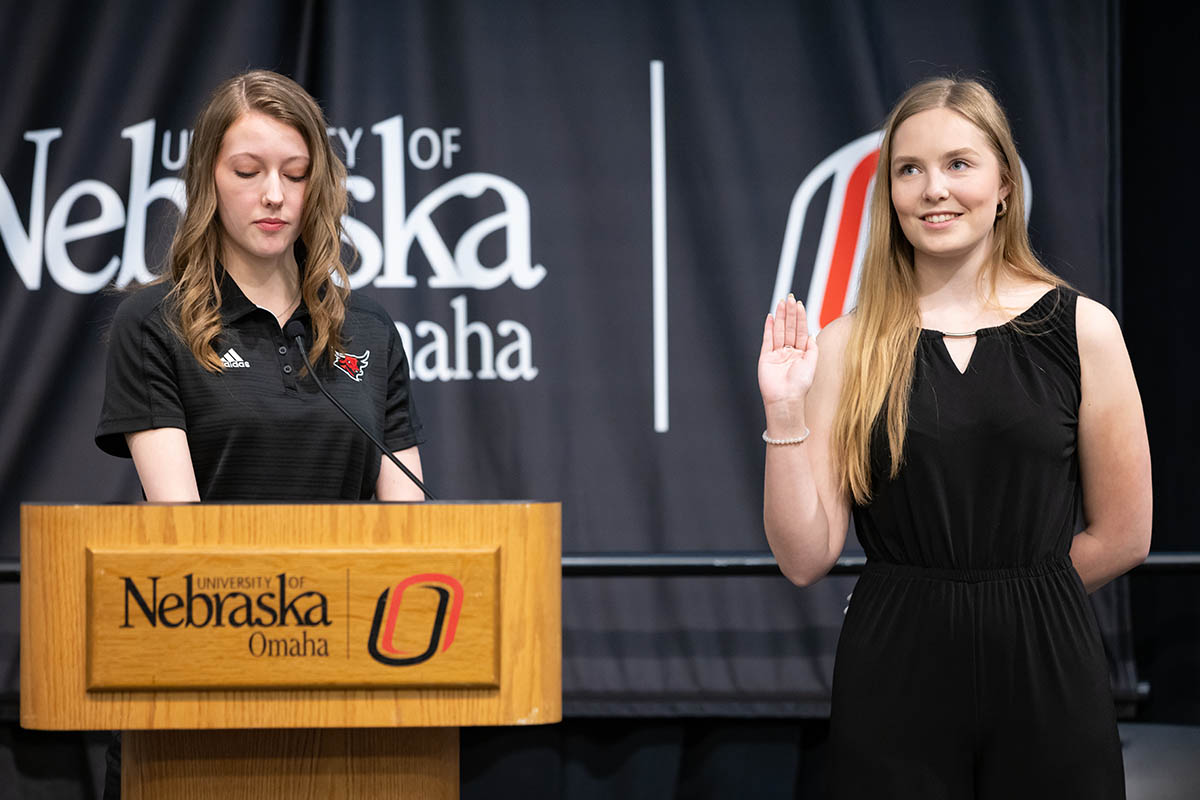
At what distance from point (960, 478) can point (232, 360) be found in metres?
1.03

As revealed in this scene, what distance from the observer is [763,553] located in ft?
9.47

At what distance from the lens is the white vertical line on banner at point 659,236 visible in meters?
3.05

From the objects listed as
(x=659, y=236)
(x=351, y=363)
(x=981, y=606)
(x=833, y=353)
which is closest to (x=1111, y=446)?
(x=981, y=606)

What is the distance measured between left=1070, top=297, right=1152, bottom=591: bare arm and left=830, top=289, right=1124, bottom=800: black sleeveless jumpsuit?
0.07 ft

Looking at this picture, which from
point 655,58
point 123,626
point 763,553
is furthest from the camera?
point 655,58

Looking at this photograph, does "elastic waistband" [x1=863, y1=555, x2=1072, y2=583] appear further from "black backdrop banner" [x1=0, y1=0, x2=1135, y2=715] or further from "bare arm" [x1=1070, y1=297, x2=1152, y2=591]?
"black backdrop banner" [x1=0, y1=0, x2=1135, y2=715]

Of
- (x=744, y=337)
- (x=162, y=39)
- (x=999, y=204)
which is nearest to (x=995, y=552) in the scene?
(x=999, y=204)

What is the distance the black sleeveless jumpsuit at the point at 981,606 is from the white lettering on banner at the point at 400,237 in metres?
Result: 1.51

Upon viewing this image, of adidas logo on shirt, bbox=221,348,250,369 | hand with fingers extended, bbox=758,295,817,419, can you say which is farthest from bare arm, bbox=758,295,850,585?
adidas logo on shirt, bbox=221,348,250,369

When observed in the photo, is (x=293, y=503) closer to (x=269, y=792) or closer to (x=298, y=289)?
(x=269, y=792)

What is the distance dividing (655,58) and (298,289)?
4.91 feet

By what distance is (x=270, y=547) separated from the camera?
1384 millimetres

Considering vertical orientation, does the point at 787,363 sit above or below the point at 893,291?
below

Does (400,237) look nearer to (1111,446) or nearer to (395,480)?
(395,480)
